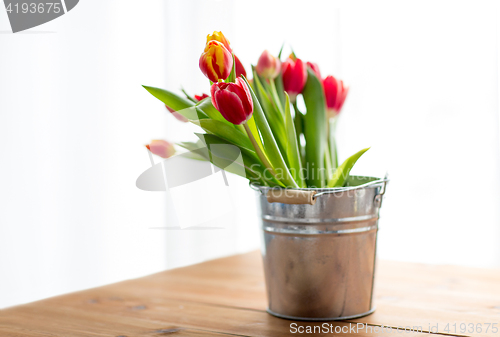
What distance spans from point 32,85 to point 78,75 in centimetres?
12

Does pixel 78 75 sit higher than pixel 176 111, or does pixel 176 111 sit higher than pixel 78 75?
pixel 78 75

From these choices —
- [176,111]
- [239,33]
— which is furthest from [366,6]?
[176,111]

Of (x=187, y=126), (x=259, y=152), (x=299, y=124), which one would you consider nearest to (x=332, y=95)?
(x=299, y=124)

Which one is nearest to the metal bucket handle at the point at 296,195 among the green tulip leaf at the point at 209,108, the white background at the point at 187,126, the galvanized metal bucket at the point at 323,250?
the galvanized metal bucket at the point at 323,250

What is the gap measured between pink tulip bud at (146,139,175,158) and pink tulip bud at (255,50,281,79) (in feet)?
0.54

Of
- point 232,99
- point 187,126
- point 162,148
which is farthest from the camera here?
point 187,126

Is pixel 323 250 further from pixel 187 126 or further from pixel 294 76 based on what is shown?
A: pixel 187 126

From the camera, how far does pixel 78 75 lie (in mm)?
1180

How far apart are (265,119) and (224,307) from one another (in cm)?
28

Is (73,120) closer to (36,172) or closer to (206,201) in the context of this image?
(36,172)

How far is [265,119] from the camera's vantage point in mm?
638

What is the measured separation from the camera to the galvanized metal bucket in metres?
0.64

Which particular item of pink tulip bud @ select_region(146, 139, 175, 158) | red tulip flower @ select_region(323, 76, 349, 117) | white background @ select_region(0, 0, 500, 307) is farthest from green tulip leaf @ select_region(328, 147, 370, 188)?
white background @ select_region(0, 0, 500, 307)

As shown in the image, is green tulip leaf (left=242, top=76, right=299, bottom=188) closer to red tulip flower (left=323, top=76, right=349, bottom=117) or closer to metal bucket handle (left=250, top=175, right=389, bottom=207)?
metal bucket handle (left=250, top=175, right=389, bottom=207)
